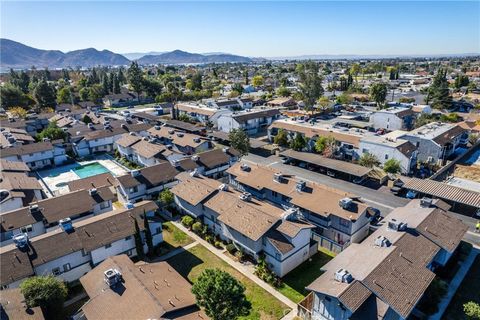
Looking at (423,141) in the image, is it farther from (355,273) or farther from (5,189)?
(5,189)

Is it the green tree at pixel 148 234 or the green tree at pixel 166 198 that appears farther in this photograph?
the green tree at pixel 166 198

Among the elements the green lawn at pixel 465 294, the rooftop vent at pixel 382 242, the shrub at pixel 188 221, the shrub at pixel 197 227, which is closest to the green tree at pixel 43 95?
the shrub at pixel 188 221

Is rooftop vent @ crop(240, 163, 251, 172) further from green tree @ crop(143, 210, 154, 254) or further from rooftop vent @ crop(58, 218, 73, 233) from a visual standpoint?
rooftop vent @ crop(58, 218, 73, 233)

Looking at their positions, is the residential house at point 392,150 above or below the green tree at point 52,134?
below

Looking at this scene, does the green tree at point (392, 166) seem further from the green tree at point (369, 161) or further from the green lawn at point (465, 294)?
the green lawn at point (465, 294)

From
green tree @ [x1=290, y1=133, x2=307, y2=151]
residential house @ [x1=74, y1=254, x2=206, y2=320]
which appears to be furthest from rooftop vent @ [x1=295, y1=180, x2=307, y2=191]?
green tree @ [x1=290, y1=133, x2=307, y2=151]

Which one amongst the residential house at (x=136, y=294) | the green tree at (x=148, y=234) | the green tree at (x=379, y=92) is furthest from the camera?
the green tree at (x=379, y=92)

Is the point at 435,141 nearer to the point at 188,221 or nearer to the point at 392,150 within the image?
the point at 392,150
